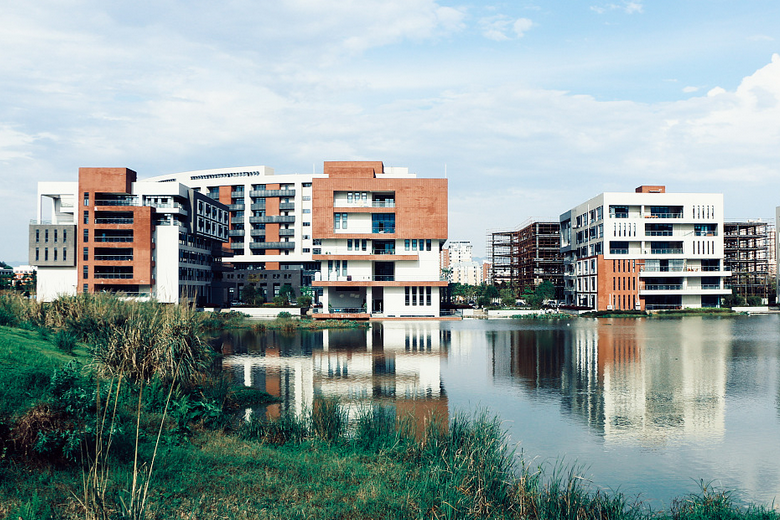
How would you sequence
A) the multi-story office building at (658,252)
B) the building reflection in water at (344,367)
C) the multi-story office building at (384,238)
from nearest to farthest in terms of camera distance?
the building reflection in water at (344,367) → the multi-story office building at (384,238) → the multi-story office building at (658,252)

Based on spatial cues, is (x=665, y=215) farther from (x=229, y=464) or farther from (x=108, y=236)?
(x=229, y=464)

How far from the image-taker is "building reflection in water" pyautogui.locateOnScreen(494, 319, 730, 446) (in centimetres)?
1516

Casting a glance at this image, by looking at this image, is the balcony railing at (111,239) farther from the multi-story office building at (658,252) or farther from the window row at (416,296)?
the multi-story office building at (658,252)

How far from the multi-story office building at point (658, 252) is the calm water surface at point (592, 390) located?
37.2 meters

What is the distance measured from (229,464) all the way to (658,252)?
7795 cm

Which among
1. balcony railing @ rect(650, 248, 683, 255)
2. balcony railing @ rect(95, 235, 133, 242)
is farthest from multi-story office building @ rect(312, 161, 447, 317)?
balcony railing @ rect(650, 248, 683, 255)

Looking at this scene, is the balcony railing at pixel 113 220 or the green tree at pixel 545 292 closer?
the balcony railing at pixel 113 220

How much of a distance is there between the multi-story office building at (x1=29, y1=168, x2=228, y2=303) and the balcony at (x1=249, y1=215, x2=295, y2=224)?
3343 cm

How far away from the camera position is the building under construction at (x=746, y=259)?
3775 inches

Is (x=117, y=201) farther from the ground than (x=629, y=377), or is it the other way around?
(x=117, y=201)

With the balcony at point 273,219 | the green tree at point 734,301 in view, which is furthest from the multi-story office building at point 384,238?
the green tree at point 734,301

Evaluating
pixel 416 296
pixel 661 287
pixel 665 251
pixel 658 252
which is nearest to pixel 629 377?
pixel 416 296

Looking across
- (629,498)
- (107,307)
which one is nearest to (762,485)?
(629,498)

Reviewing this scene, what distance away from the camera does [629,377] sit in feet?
73.9
